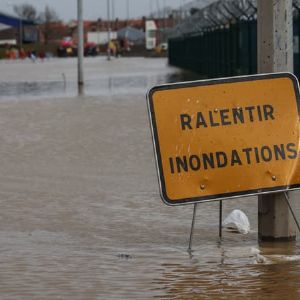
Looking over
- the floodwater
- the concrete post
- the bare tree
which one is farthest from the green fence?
the bare tree

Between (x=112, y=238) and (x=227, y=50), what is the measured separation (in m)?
24.3

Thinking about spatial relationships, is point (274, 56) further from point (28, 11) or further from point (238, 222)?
point (28, 11)

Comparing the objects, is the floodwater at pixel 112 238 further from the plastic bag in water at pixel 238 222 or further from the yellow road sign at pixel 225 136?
the yellow road sign at pixel 225 136

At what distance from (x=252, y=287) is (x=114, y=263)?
116 cm

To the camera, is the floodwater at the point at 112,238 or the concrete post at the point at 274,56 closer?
the floodwater at the point at 112,238

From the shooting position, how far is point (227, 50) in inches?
1283

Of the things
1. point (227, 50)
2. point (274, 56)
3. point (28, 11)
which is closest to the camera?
point (274, 56)

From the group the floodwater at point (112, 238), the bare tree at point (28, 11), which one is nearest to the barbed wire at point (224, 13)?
the floodwater at point (112, 238)

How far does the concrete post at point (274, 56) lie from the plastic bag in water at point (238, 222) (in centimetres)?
67

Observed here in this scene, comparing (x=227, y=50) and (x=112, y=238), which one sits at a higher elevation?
(x=227, y=50)

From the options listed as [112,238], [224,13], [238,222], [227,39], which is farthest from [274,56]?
[224,13]

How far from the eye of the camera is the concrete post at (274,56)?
314 inches

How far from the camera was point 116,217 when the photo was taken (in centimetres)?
982

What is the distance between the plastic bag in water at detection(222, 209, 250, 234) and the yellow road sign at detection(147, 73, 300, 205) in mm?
1037
